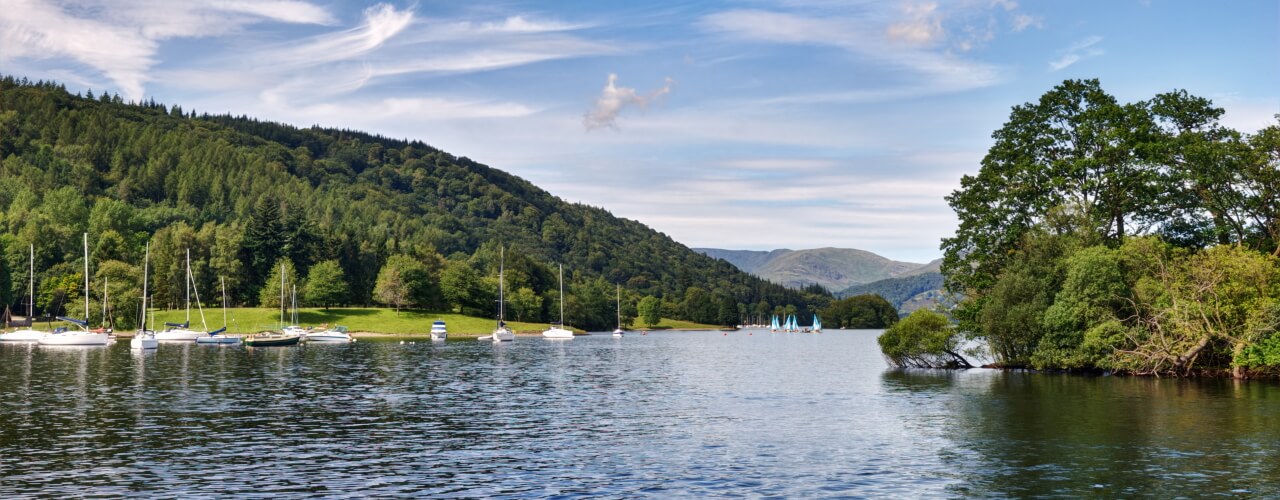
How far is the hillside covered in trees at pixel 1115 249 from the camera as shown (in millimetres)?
75062

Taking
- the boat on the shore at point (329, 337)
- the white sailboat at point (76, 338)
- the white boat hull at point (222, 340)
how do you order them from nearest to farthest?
the white sailboat at point (76, 338) → the white boat hull at point (222, 340) → the boat on the shore at point (329, 337)

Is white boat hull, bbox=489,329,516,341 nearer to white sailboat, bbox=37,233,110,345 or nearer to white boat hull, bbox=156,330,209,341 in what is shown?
white boat hull, bbox=156,330,209,341

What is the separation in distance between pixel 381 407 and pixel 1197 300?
207ft

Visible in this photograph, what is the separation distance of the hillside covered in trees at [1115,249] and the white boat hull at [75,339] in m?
131

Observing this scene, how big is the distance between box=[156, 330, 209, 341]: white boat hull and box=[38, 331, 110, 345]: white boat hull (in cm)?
1876

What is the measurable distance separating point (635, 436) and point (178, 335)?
157 metres

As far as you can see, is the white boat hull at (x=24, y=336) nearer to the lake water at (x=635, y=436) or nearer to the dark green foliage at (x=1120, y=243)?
the lake water at (x=635, y=436)

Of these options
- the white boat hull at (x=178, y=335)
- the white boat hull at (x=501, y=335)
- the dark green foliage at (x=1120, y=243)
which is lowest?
the white boat hull at (x=501, y=335)

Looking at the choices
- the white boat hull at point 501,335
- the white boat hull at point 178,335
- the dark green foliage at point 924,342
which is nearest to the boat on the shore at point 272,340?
the white boat hull at point 178,335

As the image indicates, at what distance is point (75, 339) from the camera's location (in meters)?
155

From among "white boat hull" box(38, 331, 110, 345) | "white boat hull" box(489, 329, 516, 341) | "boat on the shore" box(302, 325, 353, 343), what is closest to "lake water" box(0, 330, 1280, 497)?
"white boat hull" box(38, 331, 110, 345)

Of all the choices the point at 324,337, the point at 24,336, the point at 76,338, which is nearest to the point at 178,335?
the point at 24,336

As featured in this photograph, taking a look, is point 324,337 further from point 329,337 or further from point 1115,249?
point 1115,249

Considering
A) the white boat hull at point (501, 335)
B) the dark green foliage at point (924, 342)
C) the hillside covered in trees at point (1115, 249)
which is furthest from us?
the white boat hull at point (501, 335)
